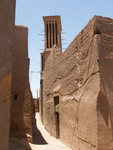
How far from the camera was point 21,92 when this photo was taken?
6.87 meters

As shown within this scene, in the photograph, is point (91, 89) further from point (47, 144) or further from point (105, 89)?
point (47, 144)

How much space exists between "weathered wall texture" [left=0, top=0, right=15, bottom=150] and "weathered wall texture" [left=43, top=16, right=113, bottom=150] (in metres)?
2.15

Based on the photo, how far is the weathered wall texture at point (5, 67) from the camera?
140 inches

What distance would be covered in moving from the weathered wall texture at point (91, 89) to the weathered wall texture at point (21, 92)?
1462 millimetres

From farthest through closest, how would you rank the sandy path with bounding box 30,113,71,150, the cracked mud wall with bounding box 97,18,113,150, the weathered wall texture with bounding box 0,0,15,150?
the sandy path with bounding box 30,113,71,150
the cracked mud wall with bounding box 97,18,113,150
the weathered wall texture with bounding box 0,0,15,150

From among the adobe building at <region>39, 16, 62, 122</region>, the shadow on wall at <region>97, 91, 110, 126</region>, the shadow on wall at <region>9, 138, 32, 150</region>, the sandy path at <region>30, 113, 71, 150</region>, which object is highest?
the adobe building at <region>39, 16, 62, 122</region>

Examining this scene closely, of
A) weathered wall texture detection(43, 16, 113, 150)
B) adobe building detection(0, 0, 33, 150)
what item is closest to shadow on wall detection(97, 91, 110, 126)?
weathered wall texture detection(43, 16, 113, 150)

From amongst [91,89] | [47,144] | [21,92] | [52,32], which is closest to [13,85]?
[21,92]

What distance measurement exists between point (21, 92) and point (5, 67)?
3.33 m

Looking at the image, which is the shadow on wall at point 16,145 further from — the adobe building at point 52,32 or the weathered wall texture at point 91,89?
the adobe building at point 52,32

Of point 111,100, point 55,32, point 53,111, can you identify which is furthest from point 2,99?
point 55,32

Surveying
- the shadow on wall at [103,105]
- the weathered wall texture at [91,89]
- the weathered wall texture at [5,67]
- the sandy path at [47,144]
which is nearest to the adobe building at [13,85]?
the weathered wall texture at [5,67]

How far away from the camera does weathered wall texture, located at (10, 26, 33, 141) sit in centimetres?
655

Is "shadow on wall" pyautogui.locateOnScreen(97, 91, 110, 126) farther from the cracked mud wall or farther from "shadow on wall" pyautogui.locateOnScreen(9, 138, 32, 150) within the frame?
"shadow on wall" pyautogui.locateOnScreen(9, 138, 32, 150)
